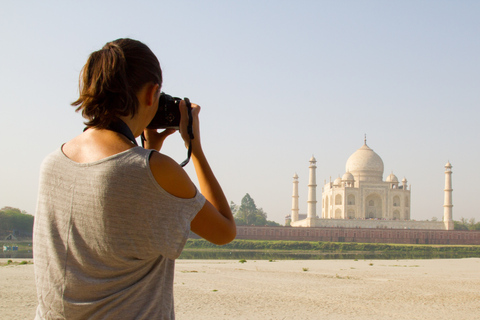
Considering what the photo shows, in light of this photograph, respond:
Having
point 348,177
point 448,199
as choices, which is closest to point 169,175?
point 448,199

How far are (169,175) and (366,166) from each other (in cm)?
5086

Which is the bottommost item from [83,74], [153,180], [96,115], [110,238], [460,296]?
[460,296]

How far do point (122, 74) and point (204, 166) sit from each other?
0.29 metres

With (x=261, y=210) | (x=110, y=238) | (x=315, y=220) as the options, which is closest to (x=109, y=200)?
(x=110, y=238)

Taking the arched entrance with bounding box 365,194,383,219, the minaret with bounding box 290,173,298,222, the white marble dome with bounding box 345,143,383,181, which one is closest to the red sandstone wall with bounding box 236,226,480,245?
the arched entrance with bounding box 365,194,383,219

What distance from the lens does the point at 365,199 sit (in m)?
48.8

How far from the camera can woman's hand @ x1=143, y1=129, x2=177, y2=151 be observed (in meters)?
1.52

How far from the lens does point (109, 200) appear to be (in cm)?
113

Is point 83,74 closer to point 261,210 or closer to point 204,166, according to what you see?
point 204,166

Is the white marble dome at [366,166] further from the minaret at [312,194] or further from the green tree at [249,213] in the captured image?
the green tree at [249,213]

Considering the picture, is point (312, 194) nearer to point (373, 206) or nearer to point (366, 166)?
point (373, 206)

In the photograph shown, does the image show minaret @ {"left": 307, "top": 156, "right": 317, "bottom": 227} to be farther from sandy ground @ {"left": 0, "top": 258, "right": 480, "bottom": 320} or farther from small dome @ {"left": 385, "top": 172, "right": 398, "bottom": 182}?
sandy ground @ {"left": 0, "top": 258, "right": 480, "bottom": 320}

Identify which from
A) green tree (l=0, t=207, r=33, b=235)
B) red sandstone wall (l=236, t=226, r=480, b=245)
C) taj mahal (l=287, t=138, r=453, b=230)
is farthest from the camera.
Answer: taj mahal (l=287, t=138, r=453, b=230)

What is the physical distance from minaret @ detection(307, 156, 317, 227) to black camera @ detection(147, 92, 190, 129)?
4411 centimetres
